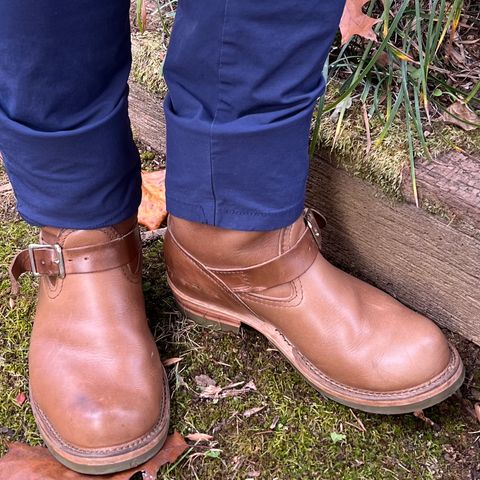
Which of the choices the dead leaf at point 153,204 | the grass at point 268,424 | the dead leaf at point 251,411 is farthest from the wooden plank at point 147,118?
the dead leaf at point 251,411

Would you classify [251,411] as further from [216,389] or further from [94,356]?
[94,356]

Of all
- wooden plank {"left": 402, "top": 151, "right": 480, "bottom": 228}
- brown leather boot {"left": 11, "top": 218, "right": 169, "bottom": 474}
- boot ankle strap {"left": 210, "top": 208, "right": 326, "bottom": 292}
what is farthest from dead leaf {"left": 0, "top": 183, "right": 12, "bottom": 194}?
wooden plank {"left": 402, "top": 151, "right": 480, "bottom": 228}

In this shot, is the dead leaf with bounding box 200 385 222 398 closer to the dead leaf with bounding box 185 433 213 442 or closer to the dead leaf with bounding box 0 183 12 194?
the dead leaf with bounding box 185 433 213 442

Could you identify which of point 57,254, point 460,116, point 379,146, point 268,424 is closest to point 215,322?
point 268,424

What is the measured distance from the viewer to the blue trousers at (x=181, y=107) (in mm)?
920

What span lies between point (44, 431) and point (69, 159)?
0.46m

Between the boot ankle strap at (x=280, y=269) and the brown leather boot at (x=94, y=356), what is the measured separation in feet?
0.58

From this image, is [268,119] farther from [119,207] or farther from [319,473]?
[319,473]

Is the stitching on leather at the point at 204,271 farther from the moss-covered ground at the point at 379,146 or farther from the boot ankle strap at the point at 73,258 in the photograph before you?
the moss-covered ground at the point at 379,146

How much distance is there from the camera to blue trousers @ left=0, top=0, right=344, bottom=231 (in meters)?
0.92

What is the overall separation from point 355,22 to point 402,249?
0.48m

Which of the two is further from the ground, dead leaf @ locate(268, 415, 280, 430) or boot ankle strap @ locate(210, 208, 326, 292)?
boot ankle strap @ locate(210, 208, 326, 292)

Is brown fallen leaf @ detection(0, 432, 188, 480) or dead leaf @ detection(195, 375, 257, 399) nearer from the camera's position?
brown fallen leaf @ detection(0, 432, 188, 480)

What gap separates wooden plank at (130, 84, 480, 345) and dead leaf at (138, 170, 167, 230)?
0.36 meters
